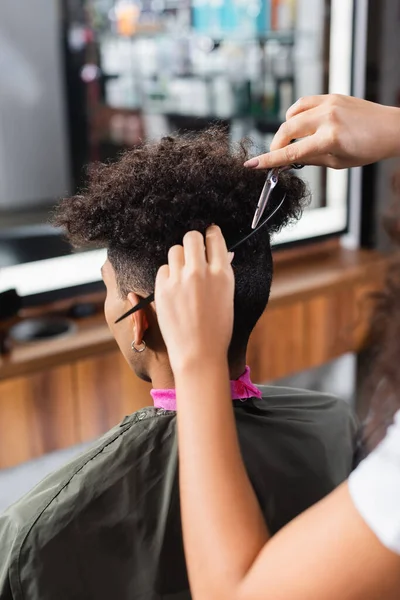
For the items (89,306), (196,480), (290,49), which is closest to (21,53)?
(290,49)

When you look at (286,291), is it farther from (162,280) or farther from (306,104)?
(162,280)

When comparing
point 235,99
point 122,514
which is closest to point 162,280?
point 122,514

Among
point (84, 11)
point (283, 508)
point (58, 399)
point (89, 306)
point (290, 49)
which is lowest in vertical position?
point (58, 399)

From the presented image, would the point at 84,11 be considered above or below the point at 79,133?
above

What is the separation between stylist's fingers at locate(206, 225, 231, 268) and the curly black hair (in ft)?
0.48

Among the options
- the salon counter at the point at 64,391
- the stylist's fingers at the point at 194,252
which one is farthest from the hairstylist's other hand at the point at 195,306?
the salon counter at the point at 64,391

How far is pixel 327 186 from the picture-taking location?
338 cm

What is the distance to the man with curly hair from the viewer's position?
1.04m

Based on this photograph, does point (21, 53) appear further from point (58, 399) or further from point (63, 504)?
point (63, 504)

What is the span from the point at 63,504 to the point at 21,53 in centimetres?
290

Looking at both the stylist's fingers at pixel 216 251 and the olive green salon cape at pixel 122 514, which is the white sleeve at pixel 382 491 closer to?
the stylist's fingers at pixel 216 251

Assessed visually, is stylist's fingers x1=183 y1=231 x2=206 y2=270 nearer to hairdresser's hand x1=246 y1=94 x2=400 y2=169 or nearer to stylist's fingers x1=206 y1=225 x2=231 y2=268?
stylist's fingers x1=206 y1=225 x2=231 y2=268

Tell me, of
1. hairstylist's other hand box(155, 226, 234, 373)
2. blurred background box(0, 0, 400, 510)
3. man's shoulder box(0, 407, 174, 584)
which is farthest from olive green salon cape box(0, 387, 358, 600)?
blurred background box(0, 0, 400, 510)

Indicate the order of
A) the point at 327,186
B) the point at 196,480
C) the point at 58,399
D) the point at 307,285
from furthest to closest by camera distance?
1. the point at 327,186
2. the point at 307,285
3. the point at 58,399
4. the point at 196,480
